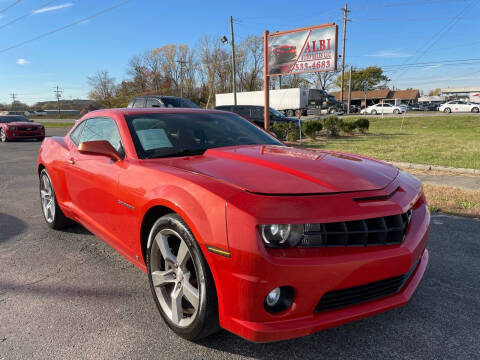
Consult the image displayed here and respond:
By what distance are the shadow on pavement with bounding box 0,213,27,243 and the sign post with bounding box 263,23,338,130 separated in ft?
32.2

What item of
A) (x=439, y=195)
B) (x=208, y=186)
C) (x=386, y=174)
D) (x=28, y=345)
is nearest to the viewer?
(x=208, y=186)

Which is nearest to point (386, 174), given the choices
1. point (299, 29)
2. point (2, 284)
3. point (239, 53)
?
point (2, 284)

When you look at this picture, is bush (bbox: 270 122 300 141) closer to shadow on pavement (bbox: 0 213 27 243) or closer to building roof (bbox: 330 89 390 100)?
shadow on pavement (bbox: 0 213 27 243)

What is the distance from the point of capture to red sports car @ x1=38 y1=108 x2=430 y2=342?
5.70 ft

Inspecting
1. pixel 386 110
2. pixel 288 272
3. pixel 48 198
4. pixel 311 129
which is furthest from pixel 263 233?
pixel 386 110

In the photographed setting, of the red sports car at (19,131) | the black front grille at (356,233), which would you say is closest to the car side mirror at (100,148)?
the black front grille at (356,233)

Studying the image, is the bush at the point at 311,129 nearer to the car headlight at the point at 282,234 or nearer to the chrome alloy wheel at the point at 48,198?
the chrome alloy wheel at the point at 48,198

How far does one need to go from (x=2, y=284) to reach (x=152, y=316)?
148 centimetres

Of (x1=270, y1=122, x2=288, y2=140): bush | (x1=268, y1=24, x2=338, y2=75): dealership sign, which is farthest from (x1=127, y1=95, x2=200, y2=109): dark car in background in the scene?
(x1=268, y1=24, x2=338, y2=75): dealership sign

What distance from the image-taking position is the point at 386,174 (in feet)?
8.03

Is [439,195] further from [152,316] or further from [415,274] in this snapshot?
[152,316]

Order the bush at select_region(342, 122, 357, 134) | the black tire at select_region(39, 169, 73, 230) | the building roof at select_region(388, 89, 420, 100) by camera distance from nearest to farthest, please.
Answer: the black tire at select_region(39, 169, 73, 230), the bush at select_region(342, 122, 357, 134), the building roof at select_region(388, 89, 420, 100)

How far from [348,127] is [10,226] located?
1422 cm

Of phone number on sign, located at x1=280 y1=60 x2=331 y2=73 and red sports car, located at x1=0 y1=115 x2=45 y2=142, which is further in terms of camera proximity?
red sports car, located at x1=0 y1=115 x2=45 y2=142
